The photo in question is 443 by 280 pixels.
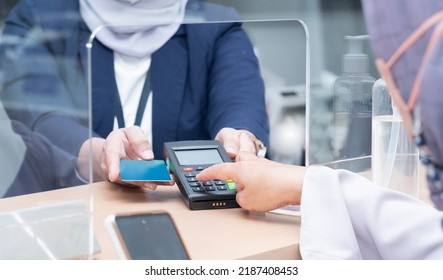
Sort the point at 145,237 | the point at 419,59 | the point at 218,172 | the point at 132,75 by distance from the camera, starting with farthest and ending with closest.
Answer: the point at 132,75 → the point at 218,172 → the point at 145,237 → the point at 419,59

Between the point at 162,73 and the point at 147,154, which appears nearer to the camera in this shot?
the point at 147,154

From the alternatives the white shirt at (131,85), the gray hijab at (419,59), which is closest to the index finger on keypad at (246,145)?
the white shirt at (131,85)

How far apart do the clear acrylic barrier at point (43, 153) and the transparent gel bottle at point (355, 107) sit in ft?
1.29

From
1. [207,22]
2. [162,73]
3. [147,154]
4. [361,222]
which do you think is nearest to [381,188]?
[361,222]

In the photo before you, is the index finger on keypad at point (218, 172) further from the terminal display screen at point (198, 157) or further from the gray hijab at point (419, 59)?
the gray hijab at point (419, 59)

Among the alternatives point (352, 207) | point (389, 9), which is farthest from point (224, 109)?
point (389, 9)

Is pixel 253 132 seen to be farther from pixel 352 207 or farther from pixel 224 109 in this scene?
pixel 352 207

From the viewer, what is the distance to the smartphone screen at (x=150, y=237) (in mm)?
664

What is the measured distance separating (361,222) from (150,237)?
A: 22cm

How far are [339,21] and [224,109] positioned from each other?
339 millimetres

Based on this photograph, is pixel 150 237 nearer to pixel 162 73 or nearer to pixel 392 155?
pixel 392 155

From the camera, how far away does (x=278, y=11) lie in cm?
103

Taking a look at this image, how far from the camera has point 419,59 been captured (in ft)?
1.61

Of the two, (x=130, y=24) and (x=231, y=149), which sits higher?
(x=130, y=24)
